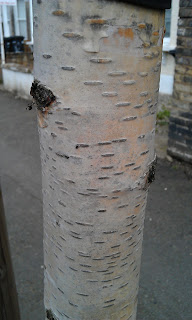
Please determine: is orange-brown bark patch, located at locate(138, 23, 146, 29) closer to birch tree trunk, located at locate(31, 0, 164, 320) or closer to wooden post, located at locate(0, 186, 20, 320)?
birch tree trunk, located at locate(31, 0, 164, 320)

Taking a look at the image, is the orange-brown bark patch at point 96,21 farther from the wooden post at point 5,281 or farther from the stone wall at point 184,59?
the stone wall at point 184,59

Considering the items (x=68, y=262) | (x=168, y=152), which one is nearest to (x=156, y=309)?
(x=68, y=262)

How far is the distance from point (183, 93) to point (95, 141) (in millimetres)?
3911

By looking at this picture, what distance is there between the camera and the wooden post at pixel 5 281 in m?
1.51

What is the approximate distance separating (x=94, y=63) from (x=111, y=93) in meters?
0.09

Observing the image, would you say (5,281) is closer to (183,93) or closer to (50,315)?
(50,315)

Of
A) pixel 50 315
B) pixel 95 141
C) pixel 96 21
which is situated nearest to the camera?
pixel 96 21

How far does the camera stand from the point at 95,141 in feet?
2.90

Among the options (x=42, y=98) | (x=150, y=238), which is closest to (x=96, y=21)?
(x=42, y=98)

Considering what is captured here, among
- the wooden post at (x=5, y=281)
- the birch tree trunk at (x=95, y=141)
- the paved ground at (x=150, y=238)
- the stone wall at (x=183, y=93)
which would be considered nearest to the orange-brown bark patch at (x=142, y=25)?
the birch tree trunk at (x=95, y=141)

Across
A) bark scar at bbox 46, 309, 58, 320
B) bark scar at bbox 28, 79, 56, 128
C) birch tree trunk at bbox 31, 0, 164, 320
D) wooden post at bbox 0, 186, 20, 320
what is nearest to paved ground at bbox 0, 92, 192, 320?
wooden post at bbox 0, 186, 20, 320

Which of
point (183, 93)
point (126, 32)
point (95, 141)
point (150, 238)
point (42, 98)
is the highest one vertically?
point (126, 32)

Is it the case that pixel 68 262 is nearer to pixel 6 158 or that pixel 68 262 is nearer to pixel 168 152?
pixel 168 152

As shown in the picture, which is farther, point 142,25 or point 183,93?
point 183,93
